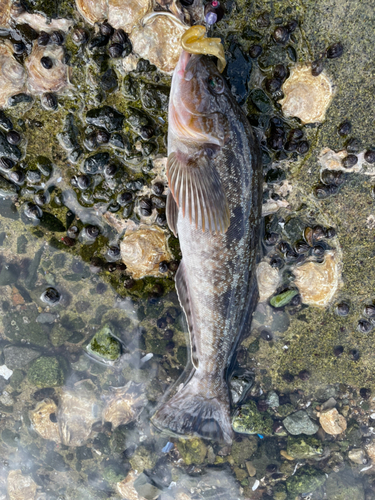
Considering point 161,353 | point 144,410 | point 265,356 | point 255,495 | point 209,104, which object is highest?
point 209,104

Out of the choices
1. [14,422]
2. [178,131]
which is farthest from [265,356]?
[14,422]

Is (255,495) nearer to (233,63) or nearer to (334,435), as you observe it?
(334,435)

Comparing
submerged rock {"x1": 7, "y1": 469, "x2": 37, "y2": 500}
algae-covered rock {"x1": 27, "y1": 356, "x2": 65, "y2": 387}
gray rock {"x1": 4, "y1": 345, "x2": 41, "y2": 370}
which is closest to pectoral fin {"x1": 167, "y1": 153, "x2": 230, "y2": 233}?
algae-covered rock {"x1": 27, "y1": 356, "x2": 65, "y2": 387}

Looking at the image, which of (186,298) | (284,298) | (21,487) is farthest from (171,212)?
(21,487)

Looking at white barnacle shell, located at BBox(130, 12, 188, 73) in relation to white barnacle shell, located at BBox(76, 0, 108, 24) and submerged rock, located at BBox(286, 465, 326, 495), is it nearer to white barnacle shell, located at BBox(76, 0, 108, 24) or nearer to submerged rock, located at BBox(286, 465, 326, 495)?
white barnacle shell, located at BBox(76, 0, 108, 24)

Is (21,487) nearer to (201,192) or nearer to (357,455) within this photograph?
(357,455)

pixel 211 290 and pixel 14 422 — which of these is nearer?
pixel 211 290
